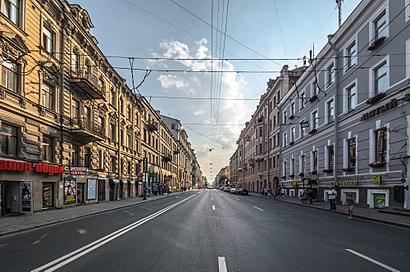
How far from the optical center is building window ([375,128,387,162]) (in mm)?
20297

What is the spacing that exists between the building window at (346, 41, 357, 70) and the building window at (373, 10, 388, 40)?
2681 millimetres

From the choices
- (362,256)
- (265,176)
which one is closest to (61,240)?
(362,256)

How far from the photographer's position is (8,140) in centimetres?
1703

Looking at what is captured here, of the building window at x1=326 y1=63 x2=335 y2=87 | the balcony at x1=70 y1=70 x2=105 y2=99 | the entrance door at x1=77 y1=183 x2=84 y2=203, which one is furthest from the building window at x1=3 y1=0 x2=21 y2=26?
the building window at x1=326 y1=63 x2=335 y2=87

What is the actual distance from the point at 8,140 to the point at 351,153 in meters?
22.7

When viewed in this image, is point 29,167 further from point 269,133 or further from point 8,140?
point 269,133

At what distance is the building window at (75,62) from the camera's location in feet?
81.3

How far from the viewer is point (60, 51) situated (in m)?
22.8

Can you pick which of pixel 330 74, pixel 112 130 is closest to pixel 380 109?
pixel 330 74

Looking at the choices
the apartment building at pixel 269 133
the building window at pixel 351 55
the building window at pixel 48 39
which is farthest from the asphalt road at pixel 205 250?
the apartment building at pixel 269 133

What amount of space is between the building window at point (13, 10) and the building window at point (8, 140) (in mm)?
5639

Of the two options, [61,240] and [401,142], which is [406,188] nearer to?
[401,142]

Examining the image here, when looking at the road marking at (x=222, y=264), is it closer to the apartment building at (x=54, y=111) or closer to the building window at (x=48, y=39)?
the apartment building at (x=54, y=111)

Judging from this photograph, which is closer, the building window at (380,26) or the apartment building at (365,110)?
the apartment building at (365,110)
